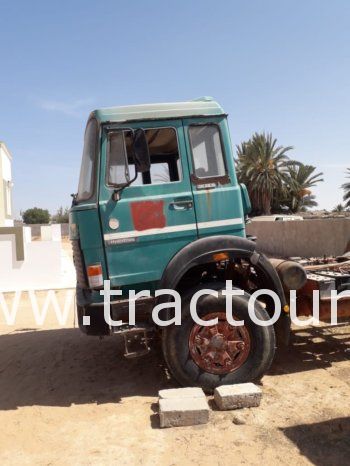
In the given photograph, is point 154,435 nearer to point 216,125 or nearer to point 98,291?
point 98,291

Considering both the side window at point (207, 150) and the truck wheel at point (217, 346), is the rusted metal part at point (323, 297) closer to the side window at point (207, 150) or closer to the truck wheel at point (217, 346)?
the truck wheel at point (217, 346)

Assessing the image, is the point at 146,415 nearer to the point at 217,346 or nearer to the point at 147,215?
the point at 217,346

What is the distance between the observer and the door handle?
464cm

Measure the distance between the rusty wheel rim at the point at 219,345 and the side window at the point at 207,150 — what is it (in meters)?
1.50

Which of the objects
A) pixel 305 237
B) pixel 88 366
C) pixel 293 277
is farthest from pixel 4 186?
pixel 293 277

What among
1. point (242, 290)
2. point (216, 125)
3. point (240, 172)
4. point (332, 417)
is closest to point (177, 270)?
point (242, 290)

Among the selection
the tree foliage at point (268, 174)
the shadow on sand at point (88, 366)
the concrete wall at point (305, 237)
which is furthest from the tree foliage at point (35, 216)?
the shadow on sand at point (88, 366)

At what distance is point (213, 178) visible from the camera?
15.6 feet

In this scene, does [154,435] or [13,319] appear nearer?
[154,435]

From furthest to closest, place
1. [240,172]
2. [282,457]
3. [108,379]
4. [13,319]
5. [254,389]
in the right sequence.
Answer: [240,172]
[13,319]
[108,379]
[254,389]
[282,457]

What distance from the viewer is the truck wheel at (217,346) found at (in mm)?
4582

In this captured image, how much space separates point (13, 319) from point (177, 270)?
5778mm

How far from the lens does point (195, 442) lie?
12.1ft

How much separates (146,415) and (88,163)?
2619 millimetres
